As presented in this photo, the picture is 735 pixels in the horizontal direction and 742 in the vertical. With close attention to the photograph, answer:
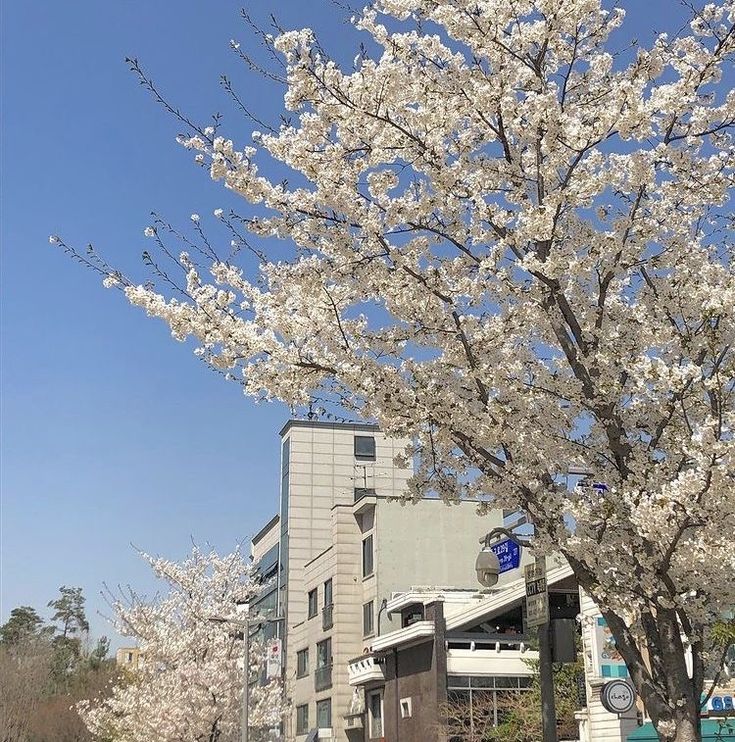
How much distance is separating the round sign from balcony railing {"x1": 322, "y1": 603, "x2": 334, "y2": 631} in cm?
3110

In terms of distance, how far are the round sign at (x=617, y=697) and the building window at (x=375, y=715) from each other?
2615 cm

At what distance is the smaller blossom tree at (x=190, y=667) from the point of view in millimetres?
33531

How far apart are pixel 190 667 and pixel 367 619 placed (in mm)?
9959

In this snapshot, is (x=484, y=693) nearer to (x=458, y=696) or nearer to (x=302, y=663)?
(x=458, y=696)

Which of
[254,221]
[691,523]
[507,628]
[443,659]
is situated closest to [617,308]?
[691,523]

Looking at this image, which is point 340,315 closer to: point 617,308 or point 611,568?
point 617,308

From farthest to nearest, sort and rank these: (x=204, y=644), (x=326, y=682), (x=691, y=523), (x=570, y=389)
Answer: (x=326, y=682) < (x=204, y=644) < (x=570, y=389) < (x=691, y=523)

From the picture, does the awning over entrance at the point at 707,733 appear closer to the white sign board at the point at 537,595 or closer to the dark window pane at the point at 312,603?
the white sign board at the point at 537,595

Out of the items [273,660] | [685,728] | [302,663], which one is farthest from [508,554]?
[685,728]

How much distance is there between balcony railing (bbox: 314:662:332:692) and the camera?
42969 mm

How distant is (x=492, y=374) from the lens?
360 inches

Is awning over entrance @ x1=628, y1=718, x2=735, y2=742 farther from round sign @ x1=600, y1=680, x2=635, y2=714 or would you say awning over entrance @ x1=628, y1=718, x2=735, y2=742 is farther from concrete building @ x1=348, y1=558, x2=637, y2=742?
concrete building @ x1=348, y1=558, x2=637, y2=742

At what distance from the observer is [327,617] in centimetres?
4388

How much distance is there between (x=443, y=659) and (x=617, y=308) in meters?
25.4
